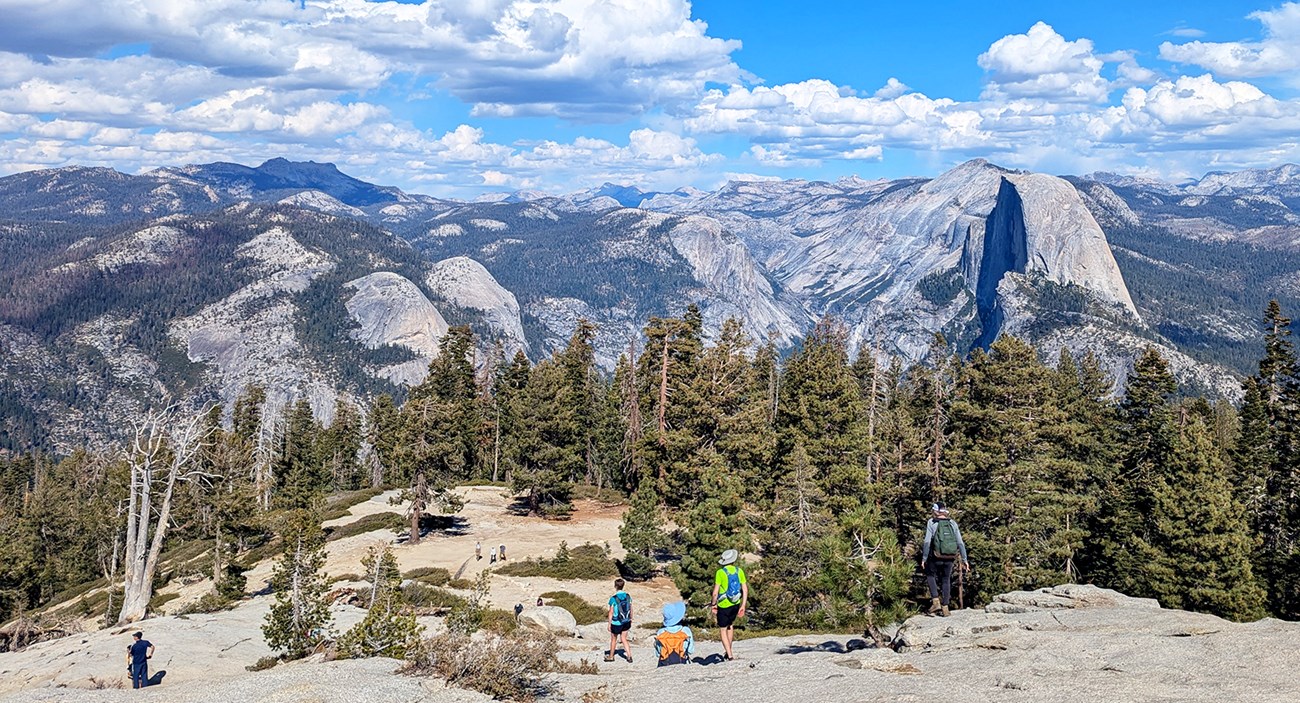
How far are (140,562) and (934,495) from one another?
118 feet

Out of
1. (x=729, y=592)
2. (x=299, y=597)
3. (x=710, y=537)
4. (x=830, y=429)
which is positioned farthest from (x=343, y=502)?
(x=729, y=592)

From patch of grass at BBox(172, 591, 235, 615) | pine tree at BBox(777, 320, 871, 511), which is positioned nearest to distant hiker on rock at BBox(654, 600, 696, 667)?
pine tree at BBox(777, 320, 871, 511)

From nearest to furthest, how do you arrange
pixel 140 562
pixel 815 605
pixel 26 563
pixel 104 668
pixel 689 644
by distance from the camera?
pixel 689 644 < pixel 104 668 < pixel 815 605 < pixel 140 562 < pixel 26 563

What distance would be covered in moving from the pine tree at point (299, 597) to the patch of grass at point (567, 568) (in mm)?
15730

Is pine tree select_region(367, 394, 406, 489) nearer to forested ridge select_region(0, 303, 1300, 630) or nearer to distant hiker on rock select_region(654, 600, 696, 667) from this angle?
forested ridge select_region(0, 303, 1300, 630)

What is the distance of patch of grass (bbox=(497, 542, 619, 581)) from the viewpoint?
41375 millimetres

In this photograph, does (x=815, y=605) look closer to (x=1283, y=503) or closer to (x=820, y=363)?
(x=820, y=363)

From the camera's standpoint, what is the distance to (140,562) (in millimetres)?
33375

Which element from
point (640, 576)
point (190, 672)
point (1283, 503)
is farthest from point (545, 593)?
point (1283, 503)

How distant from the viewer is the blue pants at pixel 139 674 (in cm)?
1950

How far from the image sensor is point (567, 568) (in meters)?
42.0

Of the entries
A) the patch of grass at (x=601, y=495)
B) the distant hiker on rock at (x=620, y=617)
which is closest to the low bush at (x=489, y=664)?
→ the distant hiker on rock at (x=620, y=617)

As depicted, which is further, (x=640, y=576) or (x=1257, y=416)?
(x=1257, y=416)

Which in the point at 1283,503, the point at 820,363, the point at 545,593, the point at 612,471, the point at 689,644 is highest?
the point at 820,363
